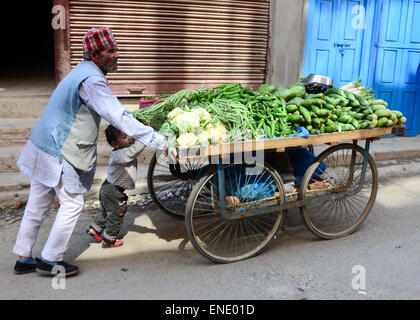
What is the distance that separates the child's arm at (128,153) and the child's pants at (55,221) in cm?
52

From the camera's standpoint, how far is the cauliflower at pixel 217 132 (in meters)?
3.25

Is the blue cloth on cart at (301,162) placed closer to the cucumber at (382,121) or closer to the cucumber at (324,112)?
the cucumber at (324,112)

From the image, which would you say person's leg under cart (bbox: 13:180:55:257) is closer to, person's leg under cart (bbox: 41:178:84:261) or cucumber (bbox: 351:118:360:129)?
person's leg under cart (bbox: 41:178:84:261)

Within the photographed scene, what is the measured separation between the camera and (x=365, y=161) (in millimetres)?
4102

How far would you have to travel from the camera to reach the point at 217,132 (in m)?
3.29

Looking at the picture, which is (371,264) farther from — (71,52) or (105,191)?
(71,52)

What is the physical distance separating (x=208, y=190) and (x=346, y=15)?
499 centimetres

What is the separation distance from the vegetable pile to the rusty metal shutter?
2.54 meters

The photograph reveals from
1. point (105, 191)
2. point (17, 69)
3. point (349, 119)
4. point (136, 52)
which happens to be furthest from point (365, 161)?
point (17, 69)

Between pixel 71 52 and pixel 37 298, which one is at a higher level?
pixel 71 52

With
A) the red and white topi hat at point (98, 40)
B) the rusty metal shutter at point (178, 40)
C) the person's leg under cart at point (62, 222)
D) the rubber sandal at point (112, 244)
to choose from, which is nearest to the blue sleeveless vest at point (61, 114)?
the red and white topi hat at point (98, 40)

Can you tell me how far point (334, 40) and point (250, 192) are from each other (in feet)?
14.9

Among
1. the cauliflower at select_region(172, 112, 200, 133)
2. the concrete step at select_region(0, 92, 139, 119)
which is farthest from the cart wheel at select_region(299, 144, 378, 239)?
the concrete step at select_region(0, 92, 139, 119)

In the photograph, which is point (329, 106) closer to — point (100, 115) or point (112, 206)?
point (100, 115)
